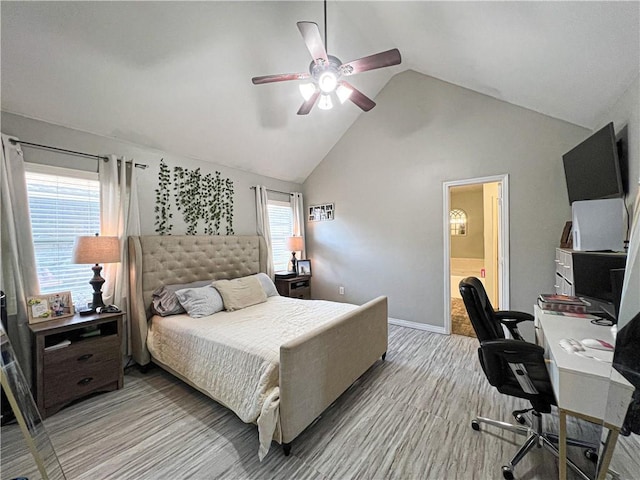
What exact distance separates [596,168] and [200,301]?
12.7 ft

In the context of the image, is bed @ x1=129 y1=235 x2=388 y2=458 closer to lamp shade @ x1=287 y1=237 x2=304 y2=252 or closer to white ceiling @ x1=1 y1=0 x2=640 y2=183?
lamp shade @ x1=287 y1=237 x2=304 y2=252

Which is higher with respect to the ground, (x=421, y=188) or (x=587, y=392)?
(x=421, y=188)

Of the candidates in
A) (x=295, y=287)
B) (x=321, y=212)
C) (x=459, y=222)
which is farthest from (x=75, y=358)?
(x=459, y=222)

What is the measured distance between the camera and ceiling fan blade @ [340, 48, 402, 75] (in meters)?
1.88

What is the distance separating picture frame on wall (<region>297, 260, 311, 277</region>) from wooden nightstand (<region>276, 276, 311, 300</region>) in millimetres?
71

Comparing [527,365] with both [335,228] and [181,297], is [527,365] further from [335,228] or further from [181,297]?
[335,228]

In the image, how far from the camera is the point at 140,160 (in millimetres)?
3004

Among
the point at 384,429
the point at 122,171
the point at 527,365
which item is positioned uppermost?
the point at 122,171

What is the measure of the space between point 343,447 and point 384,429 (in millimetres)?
355

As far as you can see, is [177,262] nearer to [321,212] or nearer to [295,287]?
[295,287]

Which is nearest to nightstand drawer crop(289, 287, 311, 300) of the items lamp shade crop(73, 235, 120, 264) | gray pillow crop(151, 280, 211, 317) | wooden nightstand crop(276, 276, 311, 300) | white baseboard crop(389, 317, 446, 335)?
wooden nightstand crop(276, 276, 311, 300)

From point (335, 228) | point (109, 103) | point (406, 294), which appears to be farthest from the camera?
point (335, 228)

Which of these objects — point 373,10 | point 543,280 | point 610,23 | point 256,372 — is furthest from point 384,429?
point 373,10

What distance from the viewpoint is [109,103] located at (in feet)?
8.18
